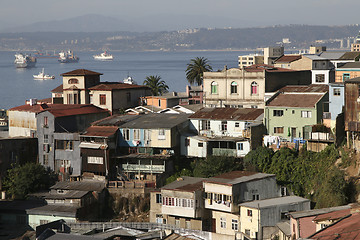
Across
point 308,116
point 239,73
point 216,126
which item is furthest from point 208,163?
point 239,73

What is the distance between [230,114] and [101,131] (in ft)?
27.9

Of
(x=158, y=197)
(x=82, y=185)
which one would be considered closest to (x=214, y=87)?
(x=82, y=185)

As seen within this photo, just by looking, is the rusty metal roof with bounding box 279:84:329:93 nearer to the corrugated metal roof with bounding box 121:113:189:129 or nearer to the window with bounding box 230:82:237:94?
the window with bounding box 230:82:237:94

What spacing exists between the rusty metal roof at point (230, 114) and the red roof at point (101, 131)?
5.29 meters

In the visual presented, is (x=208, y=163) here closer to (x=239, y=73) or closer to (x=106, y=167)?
(x=106, y=167)

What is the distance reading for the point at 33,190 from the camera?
42125 mm

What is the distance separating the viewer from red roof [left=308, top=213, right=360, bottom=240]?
24.6 metres

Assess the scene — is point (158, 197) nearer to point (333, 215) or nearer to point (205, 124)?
point (205, 124)

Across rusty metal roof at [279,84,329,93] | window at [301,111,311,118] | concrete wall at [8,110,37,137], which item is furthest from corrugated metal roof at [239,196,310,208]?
concrete wall at [8,110,37,137]

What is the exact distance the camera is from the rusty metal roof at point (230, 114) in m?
42.5

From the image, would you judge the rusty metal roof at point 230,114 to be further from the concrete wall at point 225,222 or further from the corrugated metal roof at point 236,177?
the concrete wall at point 225,222

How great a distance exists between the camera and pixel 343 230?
25375mm

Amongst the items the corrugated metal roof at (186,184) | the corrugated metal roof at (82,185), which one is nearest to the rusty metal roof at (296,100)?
the corrugated metal roof at (186,184)

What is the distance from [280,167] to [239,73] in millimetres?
12746
